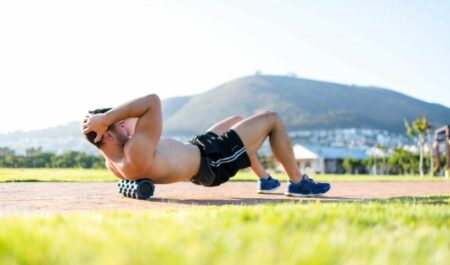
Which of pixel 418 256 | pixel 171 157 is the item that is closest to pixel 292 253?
pixel 418 256

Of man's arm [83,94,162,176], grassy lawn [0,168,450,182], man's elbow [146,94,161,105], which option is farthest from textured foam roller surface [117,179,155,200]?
grassy lawn [0,168,450,182]

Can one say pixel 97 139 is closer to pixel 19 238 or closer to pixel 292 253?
pixel 19 238

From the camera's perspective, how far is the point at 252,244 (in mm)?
1752

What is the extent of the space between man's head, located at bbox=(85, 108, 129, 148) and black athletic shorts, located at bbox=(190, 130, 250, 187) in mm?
764

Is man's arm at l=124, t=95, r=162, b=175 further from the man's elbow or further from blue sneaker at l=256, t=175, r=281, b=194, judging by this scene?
blue sneaker at l=256, t=175, r=281, b=194

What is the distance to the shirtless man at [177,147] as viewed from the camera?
4.47 metres

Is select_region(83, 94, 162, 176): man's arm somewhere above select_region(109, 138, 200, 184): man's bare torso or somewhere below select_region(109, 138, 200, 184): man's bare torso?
above

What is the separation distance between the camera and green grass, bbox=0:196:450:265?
→ 152 centimetres

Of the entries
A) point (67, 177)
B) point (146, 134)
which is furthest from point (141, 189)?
point (67, 177)

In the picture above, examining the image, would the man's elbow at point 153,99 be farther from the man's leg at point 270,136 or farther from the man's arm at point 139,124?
the man's leg at point 270,136

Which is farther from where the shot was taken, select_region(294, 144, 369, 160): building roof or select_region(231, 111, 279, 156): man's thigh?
select_region(294, 144, 369, 160): building roof

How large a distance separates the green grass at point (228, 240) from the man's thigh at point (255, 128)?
2460 mm

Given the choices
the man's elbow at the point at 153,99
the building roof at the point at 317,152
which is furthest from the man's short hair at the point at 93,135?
the building roof at the point at 317,152

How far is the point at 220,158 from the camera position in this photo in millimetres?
5074
